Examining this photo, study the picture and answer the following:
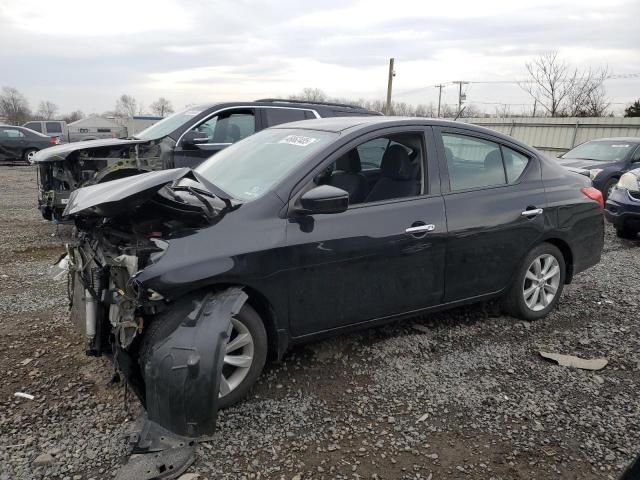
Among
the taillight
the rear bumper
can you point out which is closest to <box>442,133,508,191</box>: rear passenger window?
the taillight

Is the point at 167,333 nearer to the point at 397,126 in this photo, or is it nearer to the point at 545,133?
the point at 397,126

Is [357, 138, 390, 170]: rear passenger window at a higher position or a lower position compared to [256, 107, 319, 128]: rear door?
lower

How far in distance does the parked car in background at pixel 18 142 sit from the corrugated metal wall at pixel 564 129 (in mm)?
18318

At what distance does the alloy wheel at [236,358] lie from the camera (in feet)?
9.52

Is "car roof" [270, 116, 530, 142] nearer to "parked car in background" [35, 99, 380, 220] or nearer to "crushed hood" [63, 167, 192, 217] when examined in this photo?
"crushed hood" [63, 167, 192, 217]

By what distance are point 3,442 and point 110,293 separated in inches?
37.3

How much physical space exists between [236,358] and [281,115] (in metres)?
5.22

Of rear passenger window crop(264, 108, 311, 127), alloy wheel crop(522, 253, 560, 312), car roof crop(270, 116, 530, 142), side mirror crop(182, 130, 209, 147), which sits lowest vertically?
alloy wheel crop(522, 253, 560, 312)

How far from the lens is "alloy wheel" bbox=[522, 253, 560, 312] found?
4.23m

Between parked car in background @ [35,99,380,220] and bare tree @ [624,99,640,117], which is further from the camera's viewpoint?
bare tree @ [624,99,640,117]

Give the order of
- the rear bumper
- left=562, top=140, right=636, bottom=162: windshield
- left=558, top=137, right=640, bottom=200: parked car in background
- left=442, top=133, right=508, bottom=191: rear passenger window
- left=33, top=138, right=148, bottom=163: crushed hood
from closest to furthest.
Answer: left=442, top=133, right=508, bottom=191: rear passenger window
left=33, top=138, right=148, bottom=163: crushed hood
the rear bumper
left=558, top=137, right=640, bottom=200: parked car in background
left=562, top=140, right=636, bottom=162: windshield

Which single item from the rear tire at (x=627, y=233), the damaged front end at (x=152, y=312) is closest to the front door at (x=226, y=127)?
the damaged front end at (x=152, y=312)

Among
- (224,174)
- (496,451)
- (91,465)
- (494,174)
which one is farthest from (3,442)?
(494,174)

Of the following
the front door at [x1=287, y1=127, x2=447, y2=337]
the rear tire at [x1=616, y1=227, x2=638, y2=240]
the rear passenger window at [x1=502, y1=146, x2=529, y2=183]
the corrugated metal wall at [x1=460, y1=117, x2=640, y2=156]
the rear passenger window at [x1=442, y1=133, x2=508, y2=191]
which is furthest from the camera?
the corrugated metal wall at [x1=460, y1=117, x2=640, y2=156]
